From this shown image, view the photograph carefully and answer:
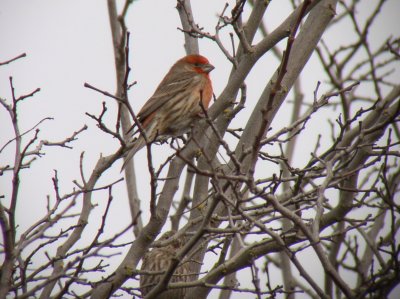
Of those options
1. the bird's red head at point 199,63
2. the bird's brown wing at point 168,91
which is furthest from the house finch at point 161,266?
the bird's red head at point 199,63

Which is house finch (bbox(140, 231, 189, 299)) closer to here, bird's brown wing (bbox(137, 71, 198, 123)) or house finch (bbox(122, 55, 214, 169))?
house finch (bbox(122, 55, 214, 169))

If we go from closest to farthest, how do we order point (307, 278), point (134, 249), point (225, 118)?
point (307, 278), point (134, 249), point (225, 118)

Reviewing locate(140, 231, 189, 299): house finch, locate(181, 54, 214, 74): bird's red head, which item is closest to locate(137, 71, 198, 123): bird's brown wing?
locate(181, 54, 214, 74): bird's red head

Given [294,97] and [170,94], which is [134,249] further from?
[294,97]

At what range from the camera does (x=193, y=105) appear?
8.92 metres

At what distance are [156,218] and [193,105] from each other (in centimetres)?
369

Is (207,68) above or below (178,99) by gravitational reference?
above

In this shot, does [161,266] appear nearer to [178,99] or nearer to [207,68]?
[178,99]

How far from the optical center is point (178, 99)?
8961mm

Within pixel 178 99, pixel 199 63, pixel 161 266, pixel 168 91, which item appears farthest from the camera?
pixel 199 63

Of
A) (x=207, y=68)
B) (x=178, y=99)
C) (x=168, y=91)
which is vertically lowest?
(x=178, y=99)

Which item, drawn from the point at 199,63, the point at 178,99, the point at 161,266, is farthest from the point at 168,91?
the point at 161,266

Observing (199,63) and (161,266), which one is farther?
(199,63)

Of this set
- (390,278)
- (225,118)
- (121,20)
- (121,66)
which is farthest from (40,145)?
(390,278)
